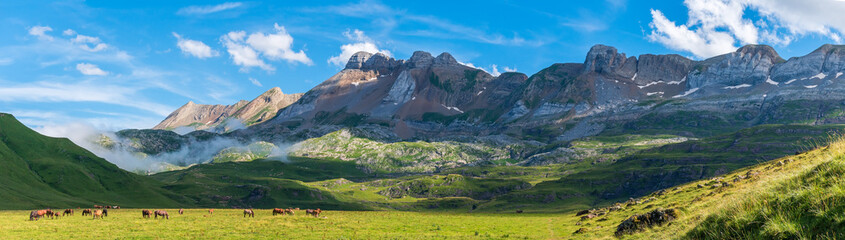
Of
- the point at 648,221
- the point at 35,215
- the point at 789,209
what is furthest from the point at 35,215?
the point at 789,209

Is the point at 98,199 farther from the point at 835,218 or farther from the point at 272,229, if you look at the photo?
the point at 835,218

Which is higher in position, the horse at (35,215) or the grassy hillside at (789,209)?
the horse at (35,215)

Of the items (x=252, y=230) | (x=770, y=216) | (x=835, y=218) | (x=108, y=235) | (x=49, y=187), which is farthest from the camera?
(x=49, y=187)

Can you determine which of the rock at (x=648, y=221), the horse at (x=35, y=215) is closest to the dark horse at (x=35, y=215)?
the horse at (x=35, y=215)

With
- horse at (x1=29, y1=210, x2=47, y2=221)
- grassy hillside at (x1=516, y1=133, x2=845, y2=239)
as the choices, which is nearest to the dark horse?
horse at (x1=29, y1=210, x2=47, y2=221)

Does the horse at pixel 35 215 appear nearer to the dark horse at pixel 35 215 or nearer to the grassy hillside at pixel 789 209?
the dark horse at pixel 35 215

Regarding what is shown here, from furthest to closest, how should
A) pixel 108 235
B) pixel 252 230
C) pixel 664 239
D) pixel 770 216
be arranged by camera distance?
1. pixel 252 230
2. pixel 108 235
3. pixel 664 239
4. pixel 770 216

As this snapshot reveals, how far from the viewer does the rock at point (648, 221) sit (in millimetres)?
38938

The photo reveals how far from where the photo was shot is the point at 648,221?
4041 cm

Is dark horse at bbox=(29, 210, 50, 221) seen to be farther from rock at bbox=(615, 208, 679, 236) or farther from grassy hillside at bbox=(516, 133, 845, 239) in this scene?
grassy hillside at bbox=(516, 133, 845, 239)

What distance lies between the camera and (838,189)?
16.4 metres

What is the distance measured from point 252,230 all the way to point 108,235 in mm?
15296

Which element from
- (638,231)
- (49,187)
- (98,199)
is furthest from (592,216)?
(49,187)

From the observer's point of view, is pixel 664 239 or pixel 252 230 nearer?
pixel 664 239
